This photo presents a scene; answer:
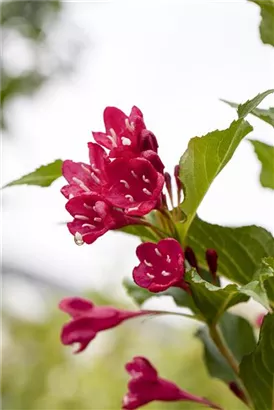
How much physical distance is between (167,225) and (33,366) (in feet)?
7.01

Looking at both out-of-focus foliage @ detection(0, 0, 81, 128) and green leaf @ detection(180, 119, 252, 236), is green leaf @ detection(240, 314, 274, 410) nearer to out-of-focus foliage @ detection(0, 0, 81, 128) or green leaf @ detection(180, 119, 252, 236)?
green leaf @ detection(180, 119, 252, 236)

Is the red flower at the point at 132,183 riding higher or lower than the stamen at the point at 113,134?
lower

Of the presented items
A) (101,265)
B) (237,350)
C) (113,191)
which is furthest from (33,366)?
(113,191)

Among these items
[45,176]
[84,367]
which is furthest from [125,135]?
[84,367]

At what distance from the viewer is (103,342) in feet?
8.69

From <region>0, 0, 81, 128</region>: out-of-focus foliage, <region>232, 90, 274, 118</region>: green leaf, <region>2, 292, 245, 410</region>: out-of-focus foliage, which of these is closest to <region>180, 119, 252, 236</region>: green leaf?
<region>232, 90, 274, 118</region>: green leaf

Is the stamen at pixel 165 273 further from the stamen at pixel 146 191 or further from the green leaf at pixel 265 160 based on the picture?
the green leaf at pixel 265 160

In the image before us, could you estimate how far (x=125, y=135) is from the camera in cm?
45

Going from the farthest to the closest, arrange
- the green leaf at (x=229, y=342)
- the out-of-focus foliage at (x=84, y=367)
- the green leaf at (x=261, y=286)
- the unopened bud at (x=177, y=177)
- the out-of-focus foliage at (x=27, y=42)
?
the out-of-focus foliage at (x=27, y=42), the out-of-focus foliage at (x=84, y=367), the green leaf at (x=229, y=342), the unopened bud at (x=177, y=177), the green leaf at (x=261, y=286)

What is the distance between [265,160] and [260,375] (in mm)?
167

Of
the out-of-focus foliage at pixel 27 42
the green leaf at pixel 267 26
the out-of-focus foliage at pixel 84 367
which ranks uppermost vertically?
the green leaf at pixel 267 26

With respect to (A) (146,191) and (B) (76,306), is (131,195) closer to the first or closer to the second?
(A) (146,191)

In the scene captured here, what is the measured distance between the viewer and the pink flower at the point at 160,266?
43 centimetres

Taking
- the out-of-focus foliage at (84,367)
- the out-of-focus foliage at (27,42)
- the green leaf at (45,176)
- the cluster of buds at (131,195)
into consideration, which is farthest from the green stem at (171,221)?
the out-of-focus foliage at (27,42)
